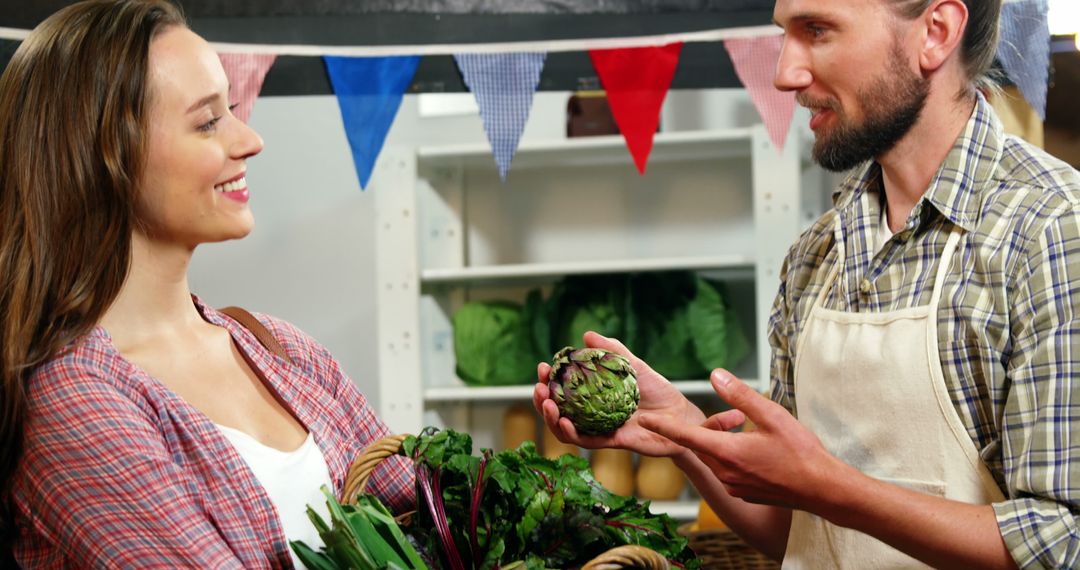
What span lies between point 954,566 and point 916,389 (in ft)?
0.83

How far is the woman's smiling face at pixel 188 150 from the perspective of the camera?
4.92 ft

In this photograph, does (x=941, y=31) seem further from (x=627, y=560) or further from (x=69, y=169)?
(x=69, y=169)

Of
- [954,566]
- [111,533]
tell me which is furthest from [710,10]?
[111,533]

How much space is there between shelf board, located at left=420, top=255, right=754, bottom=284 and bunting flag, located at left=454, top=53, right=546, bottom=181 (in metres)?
0.81

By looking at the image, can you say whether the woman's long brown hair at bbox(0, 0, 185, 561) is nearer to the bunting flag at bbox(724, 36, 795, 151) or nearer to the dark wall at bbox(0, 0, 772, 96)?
the dark wall at bbox(0, 0, 772, 96)

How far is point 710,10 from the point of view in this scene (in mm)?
2777

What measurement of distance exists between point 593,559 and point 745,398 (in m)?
0.28

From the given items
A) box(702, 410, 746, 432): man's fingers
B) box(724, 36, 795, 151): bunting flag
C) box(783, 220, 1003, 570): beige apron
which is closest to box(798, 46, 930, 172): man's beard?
box(783, 220, 1003, 570): beige apron

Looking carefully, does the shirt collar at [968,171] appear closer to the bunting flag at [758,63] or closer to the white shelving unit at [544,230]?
the bunting flag at [758,63]

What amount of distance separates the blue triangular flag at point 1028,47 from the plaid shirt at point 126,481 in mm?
2196

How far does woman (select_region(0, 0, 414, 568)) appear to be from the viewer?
1.29 m

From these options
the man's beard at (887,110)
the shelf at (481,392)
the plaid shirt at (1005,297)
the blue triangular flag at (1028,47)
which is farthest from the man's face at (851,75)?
the shelf at (481,392)

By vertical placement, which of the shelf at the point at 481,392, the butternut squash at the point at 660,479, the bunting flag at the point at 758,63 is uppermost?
the bunting flag at the point at 758,63

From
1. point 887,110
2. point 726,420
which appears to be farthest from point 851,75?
point 726,420
